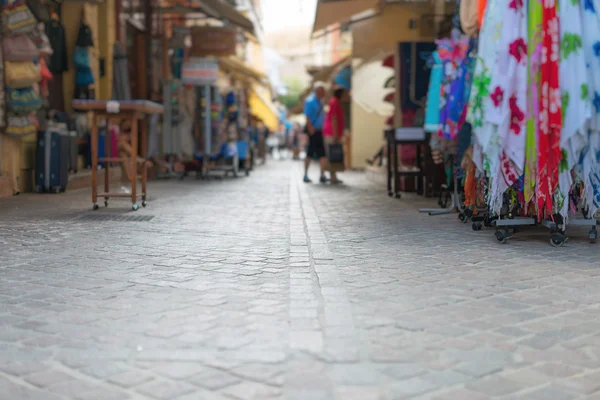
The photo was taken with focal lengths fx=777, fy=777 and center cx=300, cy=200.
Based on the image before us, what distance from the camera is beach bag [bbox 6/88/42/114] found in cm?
1152

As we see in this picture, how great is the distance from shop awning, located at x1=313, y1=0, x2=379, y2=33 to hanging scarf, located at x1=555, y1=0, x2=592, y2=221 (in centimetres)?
912

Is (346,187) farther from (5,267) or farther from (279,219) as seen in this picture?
(5,267)

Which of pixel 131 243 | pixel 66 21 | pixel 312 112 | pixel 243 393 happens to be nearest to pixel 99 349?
pixel 243 393

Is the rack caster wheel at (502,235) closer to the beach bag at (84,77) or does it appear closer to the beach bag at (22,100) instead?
the beach bag at (22,100)

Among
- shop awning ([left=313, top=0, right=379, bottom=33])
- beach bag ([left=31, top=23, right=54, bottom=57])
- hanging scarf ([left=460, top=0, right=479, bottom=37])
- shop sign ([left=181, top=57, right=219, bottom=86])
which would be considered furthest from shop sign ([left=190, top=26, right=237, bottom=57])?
hanging scarf ([left=460, top=0, right=479, bottom=37])

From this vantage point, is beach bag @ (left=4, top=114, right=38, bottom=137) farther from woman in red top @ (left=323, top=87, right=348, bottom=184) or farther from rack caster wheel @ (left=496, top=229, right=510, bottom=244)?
rack caster wheel @ (left=496, top=229, right=510, bottom=244)

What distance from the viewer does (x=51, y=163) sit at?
1241 centimetres

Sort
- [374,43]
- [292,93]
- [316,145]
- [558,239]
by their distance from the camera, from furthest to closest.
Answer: [292,93] → [374,43] → [316,145] → [558,239]

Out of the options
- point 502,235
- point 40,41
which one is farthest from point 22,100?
point 502,235

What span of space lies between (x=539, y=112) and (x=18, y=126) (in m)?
8.19

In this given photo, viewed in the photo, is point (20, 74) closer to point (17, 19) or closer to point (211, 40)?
point (17, 19)

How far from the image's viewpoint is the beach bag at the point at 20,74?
37.5 ft

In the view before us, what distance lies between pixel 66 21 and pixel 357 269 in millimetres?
12492

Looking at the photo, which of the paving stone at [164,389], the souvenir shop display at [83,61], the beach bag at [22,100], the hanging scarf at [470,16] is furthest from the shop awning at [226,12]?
the paving stone at [164,389]
